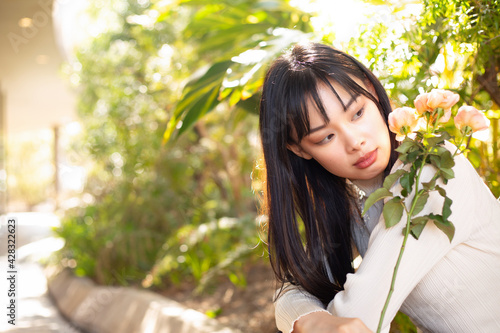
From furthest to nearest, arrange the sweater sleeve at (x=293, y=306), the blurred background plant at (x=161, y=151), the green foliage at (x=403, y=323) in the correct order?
the blurred background plant at (x=161, y=151), the green foliage at (x=403, y=323), the sweater sleeve at (x=293, y=306)

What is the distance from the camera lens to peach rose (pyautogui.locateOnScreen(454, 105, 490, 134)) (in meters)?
0.95

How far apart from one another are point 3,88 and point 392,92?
10645 mm

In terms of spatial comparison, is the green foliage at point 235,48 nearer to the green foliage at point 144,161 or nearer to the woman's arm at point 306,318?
the woman's arm at point 306,318

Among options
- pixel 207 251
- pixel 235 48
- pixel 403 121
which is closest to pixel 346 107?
pixel 403 121

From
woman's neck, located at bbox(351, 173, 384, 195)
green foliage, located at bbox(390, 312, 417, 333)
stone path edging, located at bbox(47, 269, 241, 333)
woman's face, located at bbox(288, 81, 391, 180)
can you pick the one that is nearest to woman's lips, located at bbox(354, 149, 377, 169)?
woman's face, located at bbox(288, 81, 391, 180)

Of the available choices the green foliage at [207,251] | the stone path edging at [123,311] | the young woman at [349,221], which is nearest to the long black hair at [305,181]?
the young woman at [349,221]

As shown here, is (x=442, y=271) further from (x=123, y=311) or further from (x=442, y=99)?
(x=123, y=311)

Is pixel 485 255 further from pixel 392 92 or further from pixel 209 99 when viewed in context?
pixel 209 99

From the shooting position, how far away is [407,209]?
3.18 ft

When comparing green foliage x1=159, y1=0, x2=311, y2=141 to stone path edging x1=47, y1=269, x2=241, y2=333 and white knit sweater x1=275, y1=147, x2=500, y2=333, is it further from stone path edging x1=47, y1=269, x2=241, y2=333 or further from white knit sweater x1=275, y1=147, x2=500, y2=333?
stone path edging x1=47, y1=269, x2=241, y2=333

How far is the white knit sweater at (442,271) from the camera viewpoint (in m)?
0.98

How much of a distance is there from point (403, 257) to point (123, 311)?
265 cm

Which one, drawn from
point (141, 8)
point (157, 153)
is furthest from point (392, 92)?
point (141, 8)

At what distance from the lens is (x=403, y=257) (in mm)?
976
